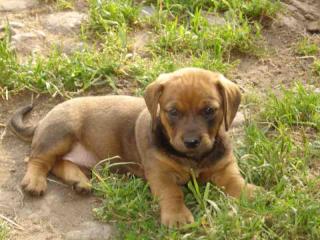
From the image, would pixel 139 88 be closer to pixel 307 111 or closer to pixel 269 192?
pixel 307 111

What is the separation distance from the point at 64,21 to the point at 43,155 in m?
2.36

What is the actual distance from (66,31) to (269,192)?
3336 millimetres

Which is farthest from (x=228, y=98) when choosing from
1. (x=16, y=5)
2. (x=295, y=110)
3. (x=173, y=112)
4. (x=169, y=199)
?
(x=16, y=5)

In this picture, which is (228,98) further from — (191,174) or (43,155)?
(43,155)

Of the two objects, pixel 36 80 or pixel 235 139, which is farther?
pixel 36 80

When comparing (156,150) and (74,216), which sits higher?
(156,150)

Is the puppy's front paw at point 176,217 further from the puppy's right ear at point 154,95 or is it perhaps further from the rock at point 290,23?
the rock at point 290,23

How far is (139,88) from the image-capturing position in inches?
265

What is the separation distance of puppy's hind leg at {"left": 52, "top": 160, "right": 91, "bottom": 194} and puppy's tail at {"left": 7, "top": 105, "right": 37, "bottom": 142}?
478mm

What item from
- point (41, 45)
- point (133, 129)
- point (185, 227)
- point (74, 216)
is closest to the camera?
A: point (185, 227)

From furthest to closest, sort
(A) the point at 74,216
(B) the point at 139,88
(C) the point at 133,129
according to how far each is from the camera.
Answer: (B) the point at 139,88 → (C) the point at 133,129 → (A) the point at 74,216

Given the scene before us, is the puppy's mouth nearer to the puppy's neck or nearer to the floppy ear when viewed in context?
the puppy's neck

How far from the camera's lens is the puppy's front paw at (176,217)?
4.87 metres

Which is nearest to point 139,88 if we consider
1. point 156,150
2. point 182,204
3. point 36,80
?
point 36,80
